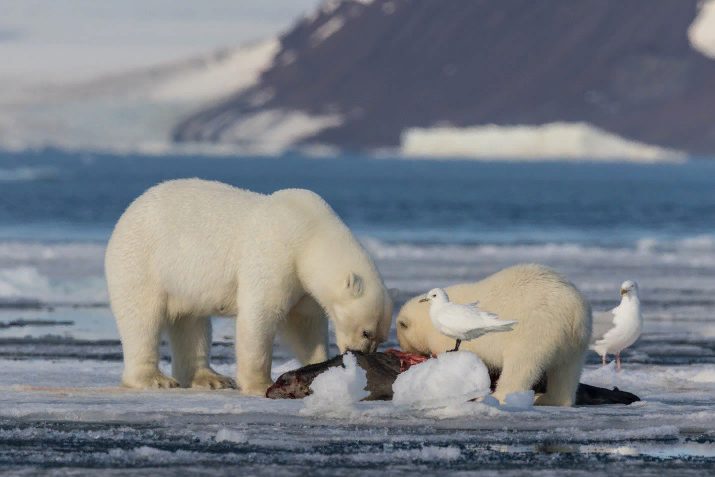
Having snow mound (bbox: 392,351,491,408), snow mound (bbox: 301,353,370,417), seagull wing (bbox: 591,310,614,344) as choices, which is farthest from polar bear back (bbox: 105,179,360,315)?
seagull wing (bbox: 591,310,614,344)

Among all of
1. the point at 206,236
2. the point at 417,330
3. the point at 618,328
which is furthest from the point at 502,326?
the point at 618,328

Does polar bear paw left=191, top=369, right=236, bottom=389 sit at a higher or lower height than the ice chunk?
higher

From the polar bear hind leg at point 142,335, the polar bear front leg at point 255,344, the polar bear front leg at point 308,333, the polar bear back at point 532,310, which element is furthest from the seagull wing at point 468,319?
the polar bear hind leg at point 142,335

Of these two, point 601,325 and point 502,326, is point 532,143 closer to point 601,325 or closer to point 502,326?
point 601,325

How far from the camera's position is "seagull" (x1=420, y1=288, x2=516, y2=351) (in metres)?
7.70

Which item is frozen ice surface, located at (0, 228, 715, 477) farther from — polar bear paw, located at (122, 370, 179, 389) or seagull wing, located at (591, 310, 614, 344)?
seagull wing, located at (591, 310, 614, 344)

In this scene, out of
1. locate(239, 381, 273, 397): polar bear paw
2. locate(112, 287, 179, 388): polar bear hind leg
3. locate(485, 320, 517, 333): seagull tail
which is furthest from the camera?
locate(112, 287, 179, 388): polar bear hind leg

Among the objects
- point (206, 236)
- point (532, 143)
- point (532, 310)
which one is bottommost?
point (532, 310)

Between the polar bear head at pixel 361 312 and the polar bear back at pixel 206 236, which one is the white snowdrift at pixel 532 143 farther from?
the polar bear head at pixel 361 312

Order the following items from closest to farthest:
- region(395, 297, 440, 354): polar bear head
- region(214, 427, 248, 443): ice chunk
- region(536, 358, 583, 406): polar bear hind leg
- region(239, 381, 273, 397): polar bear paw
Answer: region(214, 427, 248, 443): ice chunk
region(536, 358, 583, 406): polar bear hind leg
region(239, 381, 273, 397): polar bear paw
region(395, 297, 440, 354): polar bear head

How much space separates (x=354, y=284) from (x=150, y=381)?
1.51m

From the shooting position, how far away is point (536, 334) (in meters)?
7.93

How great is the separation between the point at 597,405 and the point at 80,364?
385 cm

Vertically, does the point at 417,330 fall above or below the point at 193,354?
above
